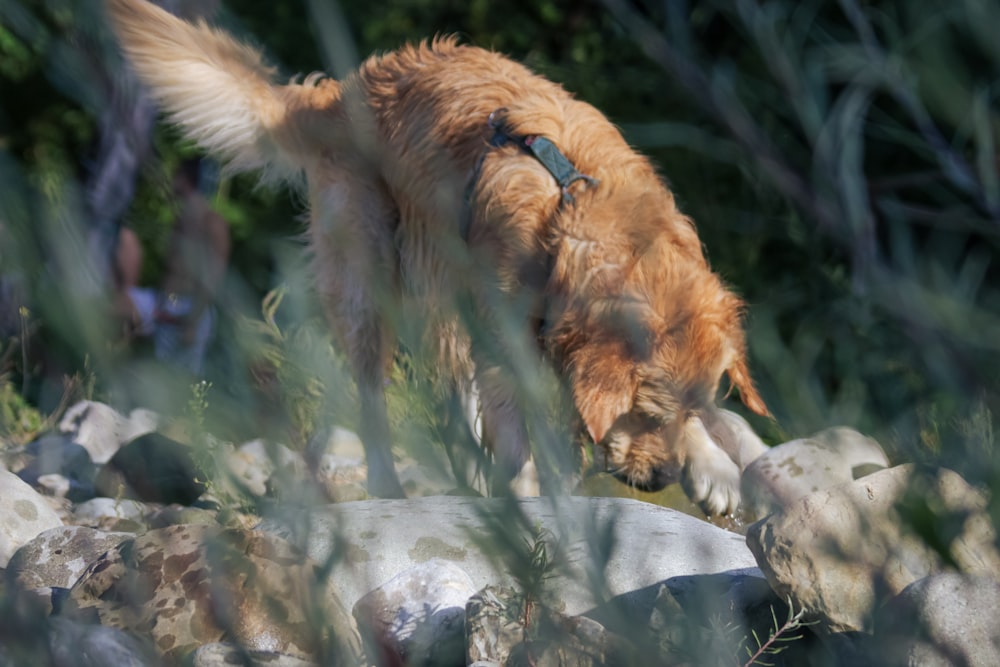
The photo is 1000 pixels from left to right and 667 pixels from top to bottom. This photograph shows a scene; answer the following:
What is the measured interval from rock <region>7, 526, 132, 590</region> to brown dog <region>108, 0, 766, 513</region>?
100cm

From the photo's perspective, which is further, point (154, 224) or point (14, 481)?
point (14, 481)

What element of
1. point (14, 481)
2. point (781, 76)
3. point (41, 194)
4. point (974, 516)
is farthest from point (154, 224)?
point (14, 481)

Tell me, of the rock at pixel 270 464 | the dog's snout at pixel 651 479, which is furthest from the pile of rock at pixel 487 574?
the dog's snout at pixel 651 479

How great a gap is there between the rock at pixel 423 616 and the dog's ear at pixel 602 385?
0.69 metres

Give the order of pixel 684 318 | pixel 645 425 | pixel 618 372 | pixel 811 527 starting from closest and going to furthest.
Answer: pixel 811 527, pixel 684 318, pixel 618 372, pixel 645 425

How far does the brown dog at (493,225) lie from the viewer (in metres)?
2.38

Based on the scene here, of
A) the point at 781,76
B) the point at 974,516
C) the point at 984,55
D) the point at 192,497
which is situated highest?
the point at 781,76

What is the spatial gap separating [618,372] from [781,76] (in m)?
2.73

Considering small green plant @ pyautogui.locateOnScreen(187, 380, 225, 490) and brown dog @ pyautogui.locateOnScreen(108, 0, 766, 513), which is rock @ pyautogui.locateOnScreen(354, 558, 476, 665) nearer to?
brown dog @ pyautogui.locateOnScreen(108, 0, 766, 513)

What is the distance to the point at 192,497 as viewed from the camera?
4.88 meters

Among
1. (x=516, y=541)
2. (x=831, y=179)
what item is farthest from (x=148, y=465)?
(x=831, y=179)

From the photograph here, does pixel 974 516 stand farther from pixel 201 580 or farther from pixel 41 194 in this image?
pixel 201 580

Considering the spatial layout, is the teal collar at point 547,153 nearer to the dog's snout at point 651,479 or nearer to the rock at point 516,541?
the dog's snout at point 651,479

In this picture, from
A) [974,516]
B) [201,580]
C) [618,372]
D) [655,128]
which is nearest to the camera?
[974,516]
